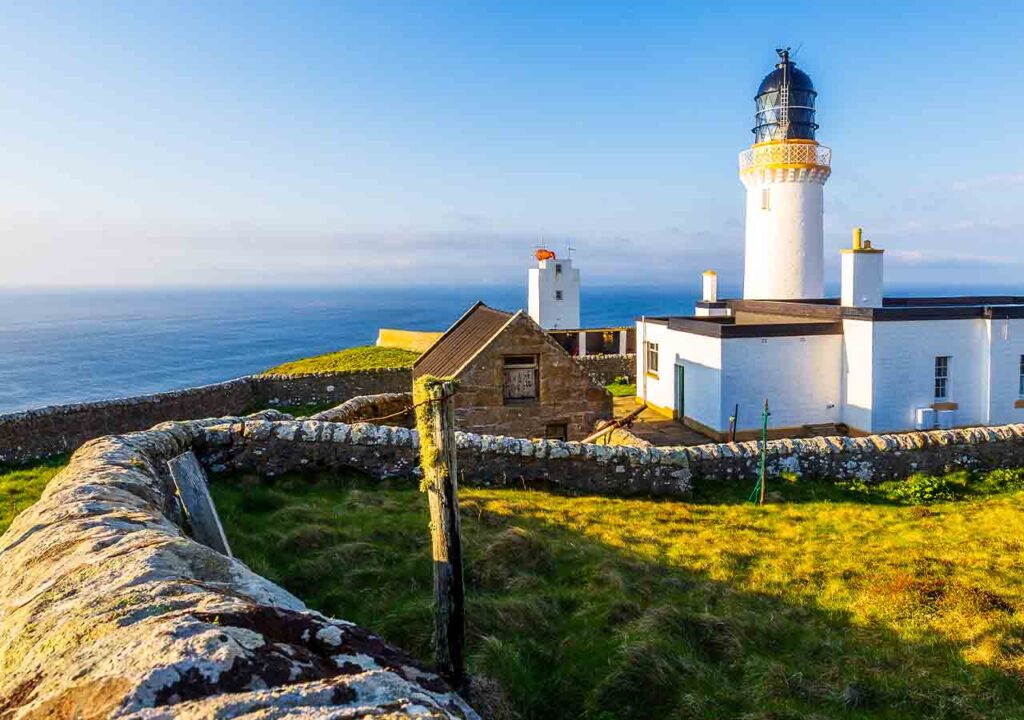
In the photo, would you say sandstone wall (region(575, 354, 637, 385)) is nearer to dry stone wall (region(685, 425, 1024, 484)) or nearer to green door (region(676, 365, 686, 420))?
green door (region(676, 365, 686, 420))

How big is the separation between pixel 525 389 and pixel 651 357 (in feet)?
33.5

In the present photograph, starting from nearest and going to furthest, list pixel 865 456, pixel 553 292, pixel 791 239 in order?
1. pixel 865 456
2. pixel 791 239
3. pixel 553 292

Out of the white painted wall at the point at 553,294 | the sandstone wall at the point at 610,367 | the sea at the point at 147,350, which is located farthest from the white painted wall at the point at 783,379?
the sea at the point at 147,350

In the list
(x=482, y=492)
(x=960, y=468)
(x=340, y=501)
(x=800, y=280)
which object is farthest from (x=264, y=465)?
(x=800, y=280)

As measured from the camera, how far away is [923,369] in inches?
829

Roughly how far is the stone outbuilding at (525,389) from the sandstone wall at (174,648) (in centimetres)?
1256

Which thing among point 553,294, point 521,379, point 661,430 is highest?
point 553,294

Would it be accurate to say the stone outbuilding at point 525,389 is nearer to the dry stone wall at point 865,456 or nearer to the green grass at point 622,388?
the dry stone wall at point 865,456

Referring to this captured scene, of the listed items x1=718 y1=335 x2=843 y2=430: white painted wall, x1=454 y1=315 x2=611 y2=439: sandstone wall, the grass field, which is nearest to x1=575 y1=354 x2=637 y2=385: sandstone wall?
x1=718 y1=335 x2=843 y2=430: white painted wall

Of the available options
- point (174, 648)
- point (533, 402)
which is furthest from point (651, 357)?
point (174, 648)

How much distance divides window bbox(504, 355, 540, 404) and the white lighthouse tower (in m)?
16.3

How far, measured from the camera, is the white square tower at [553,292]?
150ft

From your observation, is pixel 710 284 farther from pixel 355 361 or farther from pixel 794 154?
pixel 355 361

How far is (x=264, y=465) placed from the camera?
1255 cm
